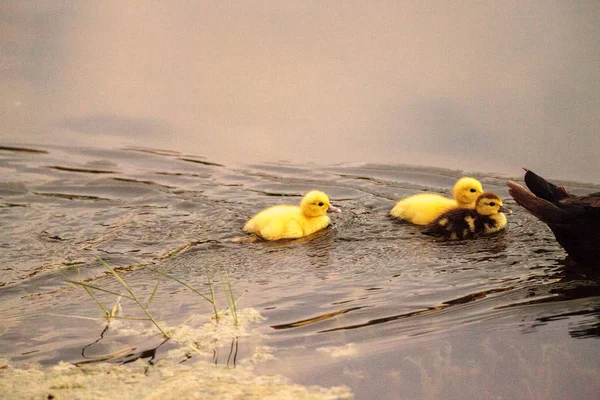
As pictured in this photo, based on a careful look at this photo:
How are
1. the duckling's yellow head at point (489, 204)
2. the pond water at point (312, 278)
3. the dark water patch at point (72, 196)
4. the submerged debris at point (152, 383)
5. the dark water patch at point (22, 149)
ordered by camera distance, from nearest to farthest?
the submerged debris at point (152, 383) < the pond water at point (312, 278) < the duckling's yellow head at point (489, 204) < the dark water patch at point (72, 196) < the dark water patch at point (22, 149)

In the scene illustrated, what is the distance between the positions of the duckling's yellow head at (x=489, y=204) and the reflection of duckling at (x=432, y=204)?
0.66 ft

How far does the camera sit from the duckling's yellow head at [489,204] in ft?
18.7

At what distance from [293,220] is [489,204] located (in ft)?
4.43

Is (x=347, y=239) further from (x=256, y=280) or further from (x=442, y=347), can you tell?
(x=442, y=347)

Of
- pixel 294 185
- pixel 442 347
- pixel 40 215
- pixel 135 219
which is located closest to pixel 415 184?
pixel 294 185

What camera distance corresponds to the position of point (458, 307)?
3936mm

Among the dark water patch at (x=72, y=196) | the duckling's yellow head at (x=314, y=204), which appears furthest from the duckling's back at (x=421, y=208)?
the dark water patch at (x=72, y=196)

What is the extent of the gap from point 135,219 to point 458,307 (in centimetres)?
282

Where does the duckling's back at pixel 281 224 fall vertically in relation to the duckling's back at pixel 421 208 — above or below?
below

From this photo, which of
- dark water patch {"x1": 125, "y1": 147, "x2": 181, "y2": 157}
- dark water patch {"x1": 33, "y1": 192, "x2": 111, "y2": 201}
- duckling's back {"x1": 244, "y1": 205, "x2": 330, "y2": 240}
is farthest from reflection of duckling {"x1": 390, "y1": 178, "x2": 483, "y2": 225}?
dark water patch {"x1": 125, "y1": 147, "x2": 181, "y2": 157}

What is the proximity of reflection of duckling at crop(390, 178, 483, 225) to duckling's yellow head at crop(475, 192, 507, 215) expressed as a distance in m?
0.20

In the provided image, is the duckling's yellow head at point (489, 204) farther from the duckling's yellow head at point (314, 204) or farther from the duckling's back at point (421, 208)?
the duckling's yellow head at point (314, 204)

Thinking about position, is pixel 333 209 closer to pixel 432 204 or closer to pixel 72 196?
pixel 432 204

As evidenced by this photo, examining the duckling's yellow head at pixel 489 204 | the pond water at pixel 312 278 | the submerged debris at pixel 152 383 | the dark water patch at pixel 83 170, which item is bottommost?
the submerged debris at pixel 152 383
